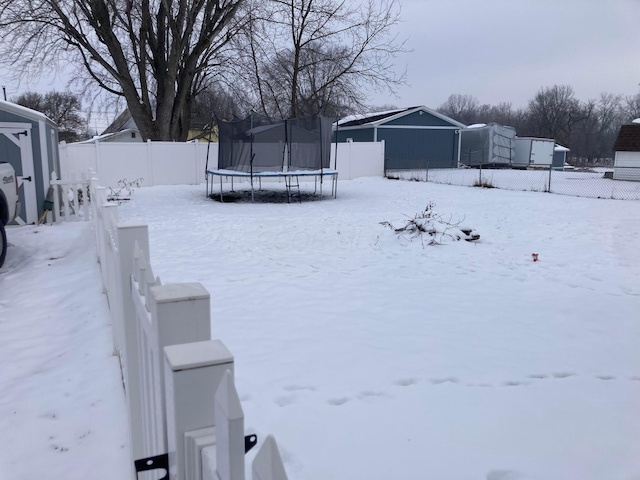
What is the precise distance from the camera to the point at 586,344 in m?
4.17

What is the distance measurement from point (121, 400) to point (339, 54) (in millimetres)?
24799

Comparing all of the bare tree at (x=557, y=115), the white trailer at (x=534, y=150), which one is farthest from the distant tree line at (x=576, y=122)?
the white trailer at (x=534, y=150)

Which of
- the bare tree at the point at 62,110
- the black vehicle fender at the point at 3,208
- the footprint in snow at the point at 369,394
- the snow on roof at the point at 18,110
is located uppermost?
the bare tree at the point at 62,110

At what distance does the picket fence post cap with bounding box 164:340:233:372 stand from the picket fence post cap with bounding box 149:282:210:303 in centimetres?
16

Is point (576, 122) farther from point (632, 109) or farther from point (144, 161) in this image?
point (144, 161)

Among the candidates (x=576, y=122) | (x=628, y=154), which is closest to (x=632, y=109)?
(x=576, y=122)

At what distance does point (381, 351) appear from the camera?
155 inches

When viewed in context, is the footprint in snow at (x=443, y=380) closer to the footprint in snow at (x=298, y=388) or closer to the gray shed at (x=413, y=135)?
the footprint in snow at (x=298, y=388)

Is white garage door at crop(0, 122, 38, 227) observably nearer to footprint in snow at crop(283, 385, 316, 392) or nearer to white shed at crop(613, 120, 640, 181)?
footprint in snow at crop(283, 385, 316, 392)

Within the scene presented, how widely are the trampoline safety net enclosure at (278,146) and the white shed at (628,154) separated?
57.4 ft

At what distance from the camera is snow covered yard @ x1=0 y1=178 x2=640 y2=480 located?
2.70 m

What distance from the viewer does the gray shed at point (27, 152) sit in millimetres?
9102

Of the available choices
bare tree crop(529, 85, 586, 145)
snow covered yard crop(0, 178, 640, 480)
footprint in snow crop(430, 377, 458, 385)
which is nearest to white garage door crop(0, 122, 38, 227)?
snow covered yard crop(0, 178, 640, 480)

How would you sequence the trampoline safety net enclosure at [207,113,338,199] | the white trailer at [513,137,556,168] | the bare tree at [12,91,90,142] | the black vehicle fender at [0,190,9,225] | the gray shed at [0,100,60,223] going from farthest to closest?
the bare tree at [12,91,90,142]
the white trailer at [513,137,556,168]
the trampoline safety net enclosure at [207,113,338,199]
the gray shed at [0,100,60,223]
the black vehicle fender at [0,190,9,225]
